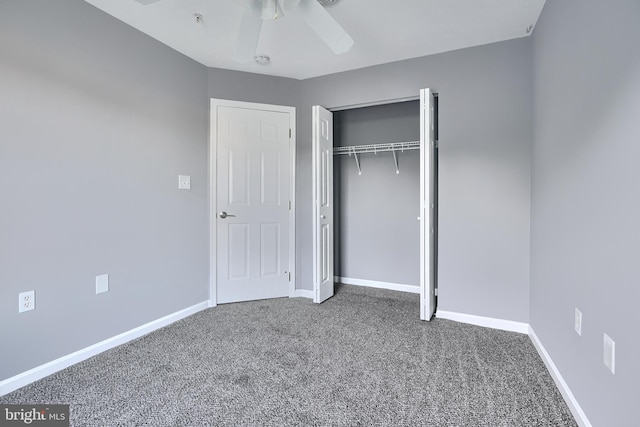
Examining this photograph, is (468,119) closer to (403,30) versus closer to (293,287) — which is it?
(403,30)

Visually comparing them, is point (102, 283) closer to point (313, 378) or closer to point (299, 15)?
point (313, 378)

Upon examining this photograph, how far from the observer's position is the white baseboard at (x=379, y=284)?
12.6 feet

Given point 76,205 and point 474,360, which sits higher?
point 76,205

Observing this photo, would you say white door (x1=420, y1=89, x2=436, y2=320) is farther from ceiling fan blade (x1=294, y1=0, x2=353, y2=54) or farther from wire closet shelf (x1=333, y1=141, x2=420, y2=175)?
ceiling fan blade (x1=294, y1=0, x2=353, y2=54)

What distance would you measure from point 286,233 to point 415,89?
1.96 m

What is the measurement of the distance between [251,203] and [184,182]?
0.71 meters

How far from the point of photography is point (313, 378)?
1953 millimetres

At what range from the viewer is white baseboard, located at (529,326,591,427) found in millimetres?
1514

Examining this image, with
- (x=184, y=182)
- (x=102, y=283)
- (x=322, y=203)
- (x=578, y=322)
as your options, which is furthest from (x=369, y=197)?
(x=102, y=283)

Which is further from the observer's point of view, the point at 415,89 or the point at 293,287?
the point at 293,287

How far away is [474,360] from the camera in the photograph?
2.17m

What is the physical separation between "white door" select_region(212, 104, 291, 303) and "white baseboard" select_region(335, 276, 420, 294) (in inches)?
36.5

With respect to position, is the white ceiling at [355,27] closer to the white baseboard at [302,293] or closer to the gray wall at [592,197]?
the gray wall at [592,197]

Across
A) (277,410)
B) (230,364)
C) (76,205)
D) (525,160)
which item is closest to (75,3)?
(76,205)
